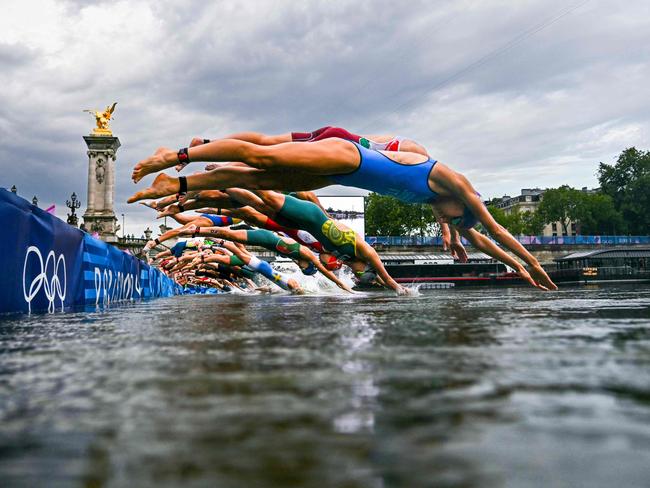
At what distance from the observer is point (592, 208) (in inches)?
2849

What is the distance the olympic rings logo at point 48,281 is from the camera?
5348mm

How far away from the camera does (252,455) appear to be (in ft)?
2.28

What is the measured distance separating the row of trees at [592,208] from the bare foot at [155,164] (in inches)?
2573

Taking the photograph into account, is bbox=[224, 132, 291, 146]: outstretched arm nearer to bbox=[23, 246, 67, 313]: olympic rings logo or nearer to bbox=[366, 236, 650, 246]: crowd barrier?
bbox=[23, 246, 67, 313]: olympic rings logo

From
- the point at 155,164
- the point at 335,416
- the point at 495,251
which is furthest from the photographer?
the point at 495,251

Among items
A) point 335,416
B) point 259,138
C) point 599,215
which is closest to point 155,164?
point 259,138

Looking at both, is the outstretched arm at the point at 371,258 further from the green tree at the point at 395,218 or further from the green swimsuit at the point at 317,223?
the green tree at the point at 395,218

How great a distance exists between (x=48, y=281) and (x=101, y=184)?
51.7 metres

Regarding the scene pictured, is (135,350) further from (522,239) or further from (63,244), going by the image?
(522,239)

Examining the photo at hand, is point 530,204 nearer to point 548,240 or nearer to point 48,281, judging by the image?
point 548,240

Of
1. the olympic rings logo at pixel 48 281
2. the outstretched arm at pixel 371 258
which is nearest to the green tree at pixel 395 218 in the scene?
the outstretched arm at pixel 371 258

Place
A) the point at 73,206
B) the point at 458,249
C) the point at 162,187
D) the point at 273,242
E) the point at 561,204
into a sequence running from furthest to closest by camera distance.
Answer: the point at 561,204 → the point at 73,206 → the point at 273,242 → the point at 458,249 → the point at 162,187

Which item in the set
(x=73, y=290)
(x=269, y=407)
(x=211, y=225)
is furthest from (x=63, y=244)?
(x=211, y=225)

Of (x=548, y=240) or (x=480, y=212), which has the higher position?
(x=548, y=240)
